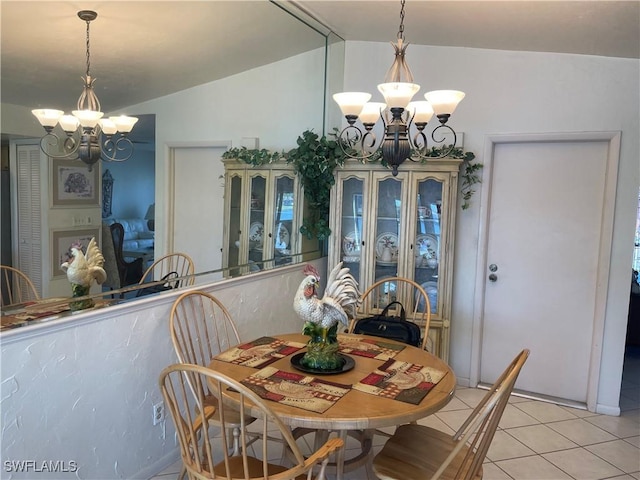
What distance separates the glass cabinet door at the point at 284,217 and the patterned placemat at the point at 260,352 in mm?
1267

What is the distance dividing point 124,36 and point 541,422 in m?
3.40

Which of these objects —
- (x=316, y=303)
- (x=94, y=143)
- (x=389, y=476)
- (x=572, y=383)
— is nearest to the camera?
(x=389, y=476)

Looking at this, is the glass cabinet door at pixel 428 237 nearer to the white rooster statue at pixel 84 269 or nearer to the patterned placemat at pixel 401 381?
the patterned placemat at pixel 401 381

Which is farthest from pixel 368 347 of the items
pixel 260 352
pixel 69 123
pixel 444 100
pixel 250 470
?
pixel 69 123

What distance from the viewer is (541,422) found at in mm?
3191

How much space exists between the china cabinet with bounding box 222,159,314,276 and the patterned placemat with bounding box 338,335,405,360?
94cm

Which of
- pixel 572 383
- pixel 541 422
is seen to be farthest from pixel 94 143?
pixel 572 383

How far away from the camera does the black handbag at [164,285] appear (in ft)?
7.64

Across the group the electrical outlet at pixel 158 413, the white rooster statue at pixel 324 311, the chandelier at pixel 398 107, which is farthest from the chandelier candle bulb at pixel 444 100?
the electrical outlet at pixel 158 413

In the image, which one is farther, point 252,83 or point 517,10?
point 252,83

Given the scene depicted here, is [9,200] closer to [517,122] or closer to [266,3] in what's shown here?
[266,3]

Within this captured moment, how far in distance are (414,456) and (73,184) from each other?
1.83 metres

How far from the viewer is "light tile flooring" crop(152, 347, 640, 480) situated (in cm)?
259

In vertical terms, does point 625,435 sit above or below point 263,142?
below
